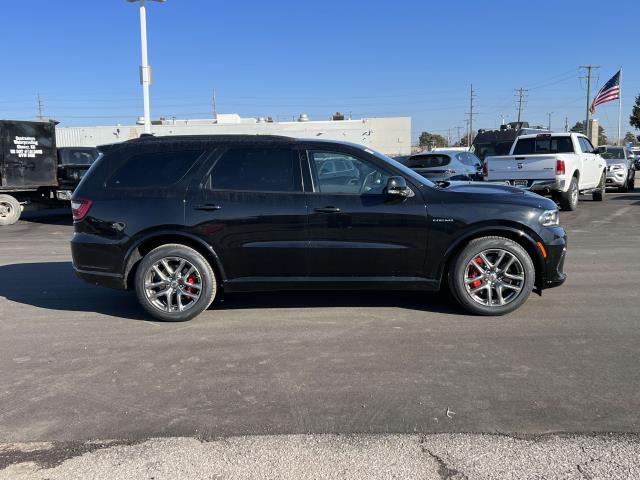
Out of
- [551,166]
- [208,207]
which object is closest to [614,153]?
[551,166]

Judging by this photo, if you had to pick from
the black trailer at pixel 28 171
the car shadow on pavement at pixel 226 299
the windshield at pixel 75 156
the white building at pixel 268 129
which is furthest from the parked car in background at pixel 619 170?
the white building at pixel 268 129

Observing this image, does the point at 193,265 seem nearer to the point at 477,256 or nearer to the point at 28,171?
the point at 477,256

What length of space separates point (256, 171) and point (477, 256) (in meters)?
2.31

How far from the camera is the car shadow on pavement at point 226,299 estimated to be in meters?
5.96

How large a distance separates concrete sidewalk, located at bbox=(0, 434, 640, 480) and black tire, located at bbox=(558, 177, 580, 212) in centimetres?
1240

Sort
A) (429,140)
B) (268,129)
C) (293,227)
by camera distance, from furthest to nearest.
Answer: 1. (429,140)
2. (268,129)
3. (293,227)

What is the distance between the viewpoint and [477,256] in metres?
5.36

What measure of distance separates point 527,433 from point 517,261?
7.86 ft

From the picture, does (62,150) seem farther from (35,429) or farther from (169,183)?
(35,429)

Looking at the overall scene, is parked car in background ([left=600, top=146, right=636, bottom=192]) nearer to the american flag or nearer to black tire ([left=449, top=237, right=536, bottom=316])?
the american flag

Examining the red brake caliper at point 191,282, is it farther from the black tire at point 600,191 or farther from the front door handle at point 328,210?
the black tire at point 600,191

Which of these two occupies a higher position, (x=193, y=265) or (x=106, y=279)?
(x=193, y=265)

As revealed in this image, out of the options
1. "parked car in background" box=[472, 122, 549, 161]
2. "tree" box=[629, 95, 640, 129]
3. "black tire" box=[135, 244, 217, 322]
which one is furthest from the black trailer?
"tree" box=[629, 95, 640, 129]

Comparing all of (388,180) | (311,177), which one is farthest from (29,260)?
(388,180)
